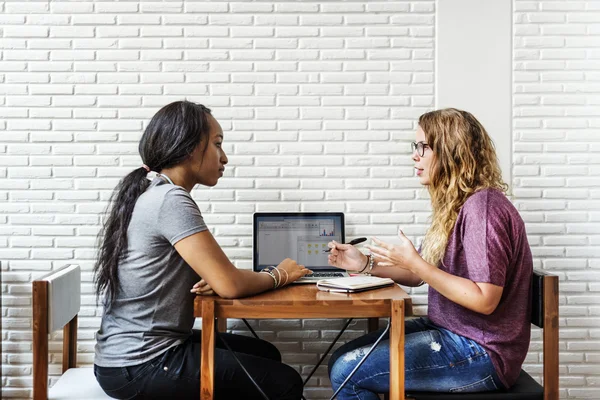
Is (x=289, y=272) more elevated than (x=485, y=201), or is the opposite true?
(x=485, y=201)

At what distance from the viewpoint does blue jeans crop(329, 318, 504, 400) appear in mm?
1978

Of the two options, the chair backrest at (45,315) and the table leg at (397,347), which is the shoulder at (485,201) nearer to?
the table leg at (397,347)

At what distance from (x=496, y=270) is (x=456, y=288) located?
14 centimetres

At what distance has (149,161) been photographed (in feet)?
7.26

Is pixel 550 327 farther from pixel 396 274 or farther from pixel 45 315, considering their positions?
pixel 45 315

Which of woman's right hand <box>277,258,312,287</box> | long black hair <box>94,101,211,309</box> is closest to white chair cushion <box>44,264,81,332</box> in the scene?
long black hair <box>94,101,211,309</box>

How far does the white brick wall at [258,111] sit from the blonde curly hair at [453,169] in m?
0.90

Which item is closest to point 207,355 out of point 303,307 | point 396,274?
point 303,307

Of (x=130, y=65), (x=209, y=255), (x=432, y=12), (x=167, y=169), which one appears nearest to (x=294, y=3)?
(x=432, y=12)

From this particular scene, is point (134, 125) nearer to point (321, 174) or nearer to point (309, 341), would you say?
point (321, 174)

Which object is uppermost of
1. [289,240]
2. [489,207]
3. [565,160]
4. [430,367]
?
[565,160]

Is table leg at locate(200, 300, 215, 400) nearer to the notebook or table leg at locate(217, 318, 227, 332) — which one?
the notebook

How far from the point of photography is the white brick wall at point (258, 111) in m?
3.05

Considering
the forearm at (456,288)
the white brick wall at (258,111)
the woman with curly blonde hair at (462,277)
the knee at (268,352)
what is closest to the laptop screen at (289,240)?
the white brick wall at (258,111)
